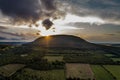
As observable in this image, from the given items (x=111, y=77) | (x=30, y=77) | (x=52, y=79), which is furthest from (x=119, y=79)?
(x=30, y=77)

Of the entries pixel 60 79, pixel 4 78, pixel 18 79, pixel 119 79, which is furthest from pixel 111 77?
pixel 4 78

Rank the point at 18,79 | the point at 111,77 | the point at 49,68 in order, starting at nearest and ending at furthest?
the point at 18,79 → the point at 111,77 → the point at 49,68

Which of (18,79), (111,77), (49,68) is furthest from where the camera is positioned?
(49,68)

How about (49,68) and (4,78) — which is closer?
(4,78)

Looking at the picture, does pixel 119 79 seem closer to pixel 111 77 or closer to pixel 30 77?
pixel 111 77

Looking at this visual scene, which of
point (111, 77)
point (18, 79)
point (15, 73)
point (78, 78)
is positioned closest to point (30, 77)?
point (18, 79)

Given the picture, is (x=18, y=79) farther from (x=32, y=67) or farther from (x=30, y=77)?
(x=32, y=67)

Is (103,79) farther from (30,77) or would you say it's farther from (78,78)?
(30,77)

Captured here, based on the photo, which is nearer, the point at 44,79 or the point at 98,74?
the point at 44,79
